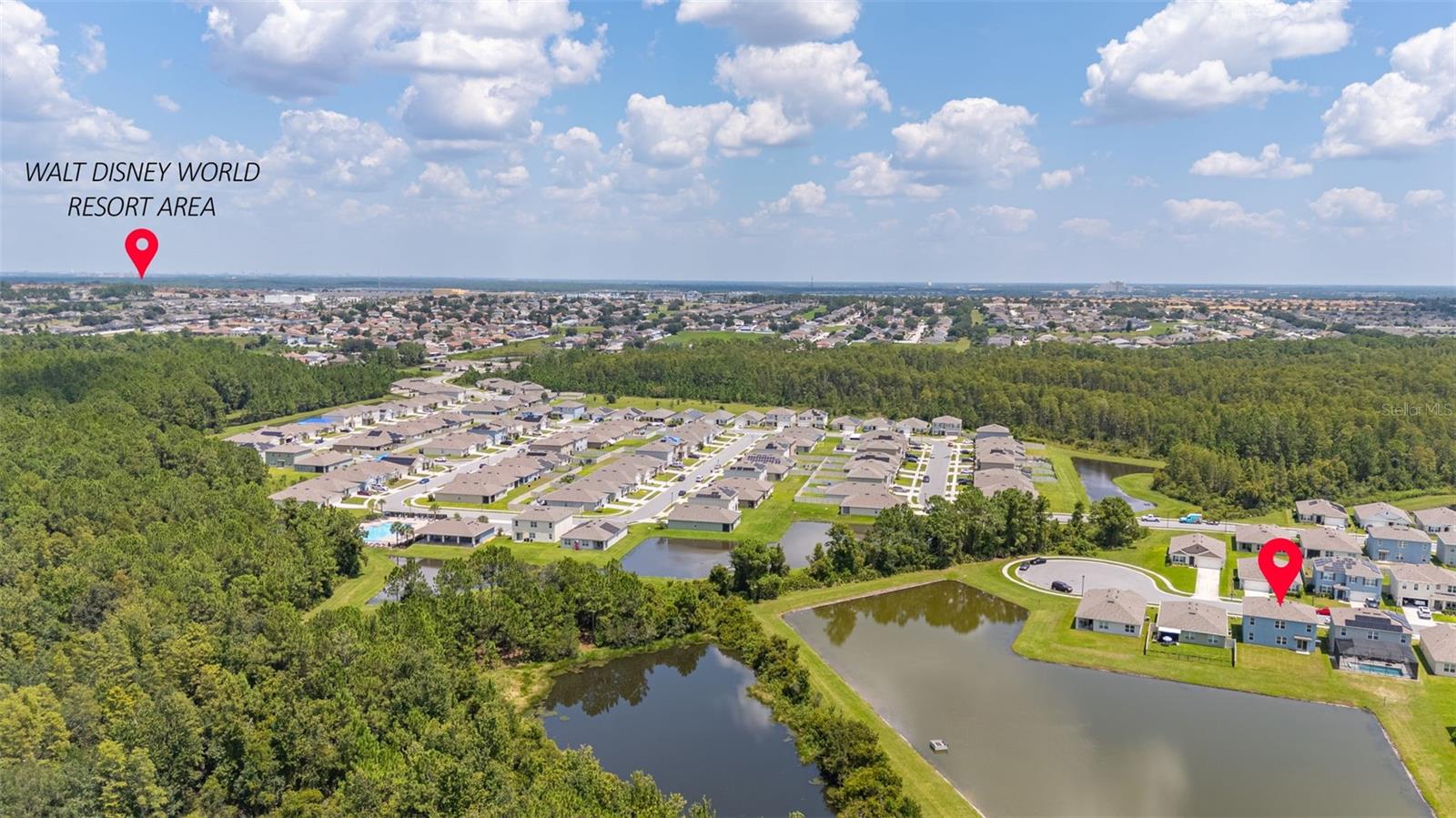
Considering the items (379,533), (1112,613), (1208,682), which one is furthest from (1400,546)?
(379,533)

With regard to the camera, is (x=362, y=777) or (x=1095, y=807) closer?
(x=362, y=777)

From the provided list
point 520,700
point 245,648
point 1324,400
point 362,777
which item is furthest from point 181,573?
point 1324,400

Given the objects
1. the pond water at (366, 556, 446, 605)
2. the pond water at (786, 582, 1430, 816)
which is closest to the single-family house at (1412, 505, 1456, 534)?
the pond water at (786, 582, 1430, 816)

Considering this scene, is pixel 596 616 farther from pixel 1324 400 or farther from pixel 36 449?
pixel 1324 400

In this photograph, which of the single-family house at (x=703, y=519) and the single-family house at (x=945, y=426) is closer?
the single-family house at (x=703, y=519)

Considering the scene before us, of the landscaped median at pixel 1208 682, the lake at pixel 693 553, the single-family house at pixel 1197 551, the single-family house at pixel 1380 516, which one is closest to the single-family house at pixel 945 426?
the lake at pixel 693 553

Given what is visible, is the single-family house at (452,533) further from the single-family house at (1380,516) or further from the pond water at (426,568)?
the single-family house at (1380,516)
